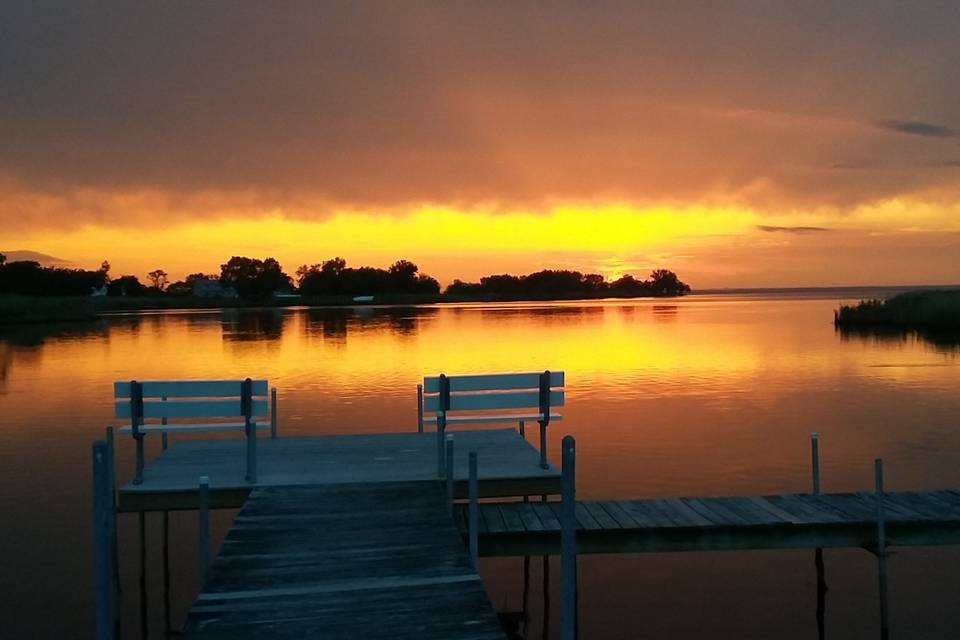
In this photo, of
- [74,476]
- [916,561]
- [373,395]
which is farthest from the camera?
[373,395]

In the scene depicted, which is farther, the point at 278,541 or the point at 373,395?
the point at 373,395

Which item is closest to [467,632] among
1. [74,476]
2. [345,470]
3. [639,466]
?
[345,470]

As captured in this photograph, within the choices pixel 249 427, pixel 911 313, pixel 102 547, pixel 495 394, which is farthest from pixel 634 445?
pixel 911 313

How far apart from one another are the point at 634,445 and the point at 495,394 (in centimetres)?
947

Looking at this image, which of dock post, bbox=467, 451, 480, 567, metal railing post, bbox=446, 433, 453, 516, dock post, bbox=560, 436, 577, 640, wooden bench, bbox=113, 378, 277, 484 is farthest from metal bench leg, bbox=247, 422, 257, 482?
dock post, bbox=560, 436, 577, 640

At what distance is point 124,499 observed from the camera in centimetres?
1043

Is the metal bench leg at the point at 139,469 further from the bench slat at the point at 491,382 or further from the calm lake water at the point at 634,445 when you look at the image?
the bench slat at the point at 491,382

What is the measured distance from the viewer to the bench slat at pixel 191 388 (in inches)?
442

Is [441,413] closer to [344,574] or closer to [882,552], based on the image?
[344,574]

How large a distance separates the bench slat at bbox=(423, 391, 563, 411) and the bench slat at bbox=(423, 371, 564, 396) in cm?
11

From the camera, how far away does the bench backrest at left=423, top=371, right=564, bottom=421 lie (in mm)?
11727

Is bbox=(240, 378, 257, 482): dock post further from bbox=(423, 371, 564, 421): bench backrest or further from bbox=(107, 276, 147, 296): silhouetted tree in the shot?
bbox=(107, 276, 147, 296): silhouetted tree

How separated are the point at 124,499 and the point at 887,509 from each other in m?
9.26

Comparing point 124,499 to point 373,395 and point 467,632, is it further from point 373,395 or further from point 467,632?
point 373,395
